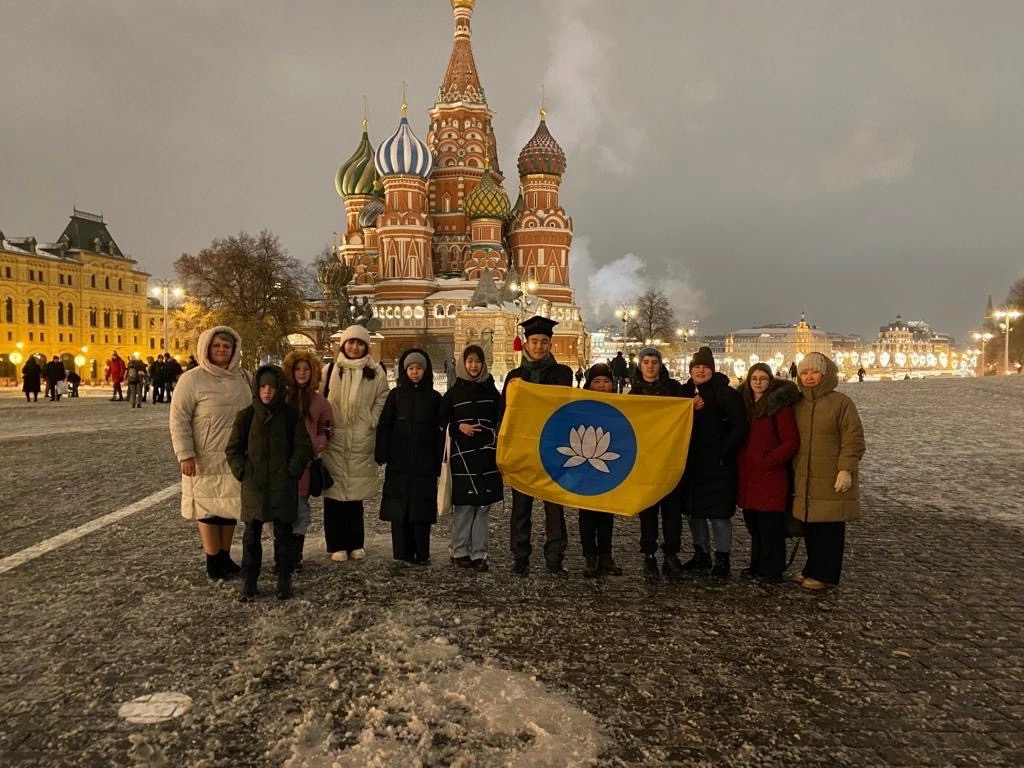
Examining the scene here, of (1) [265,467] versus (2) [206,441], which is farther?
(2) [206,441]

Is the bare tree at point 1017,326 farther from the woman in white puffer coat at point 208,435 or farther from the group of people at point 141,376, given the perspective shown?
the woman in white puffer coat at point 208,435

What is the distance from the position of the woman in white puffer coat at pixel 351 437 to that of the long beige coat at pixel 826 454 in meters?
3.32

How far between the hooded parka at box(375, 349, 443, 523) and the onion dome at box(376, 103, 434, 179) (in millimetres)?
55145

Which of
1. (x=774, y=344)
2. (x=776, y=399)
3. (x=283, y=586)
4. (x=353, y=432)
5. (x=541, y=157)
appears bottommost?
(x=283, y=586)

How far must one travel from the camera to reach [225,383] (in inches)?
211

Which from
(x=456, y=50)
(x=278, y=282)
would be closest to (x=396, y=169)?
(x=456, y=50)

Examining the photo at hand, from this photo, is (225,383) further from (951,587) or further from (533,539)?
(951,587)

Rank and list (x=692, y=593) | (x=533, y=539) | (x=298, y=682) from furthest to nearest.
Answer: (x=533, y=539)
(x=692, y=593)
(x=298, y=682)

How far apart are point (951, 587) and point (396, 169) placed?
57.0 m

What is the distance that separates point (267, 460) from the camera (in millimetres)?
4965

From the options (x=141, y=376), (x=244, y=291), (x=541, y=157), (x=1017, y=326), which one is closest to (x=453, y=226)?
(x=541, y=157)

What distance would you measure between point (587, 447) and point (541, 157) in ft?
199

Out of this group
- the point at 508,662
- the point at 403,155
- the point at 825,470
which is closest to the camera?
the point at 508,662

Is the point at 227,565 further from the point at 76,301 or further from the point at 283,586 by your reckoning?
the point at 76,301
